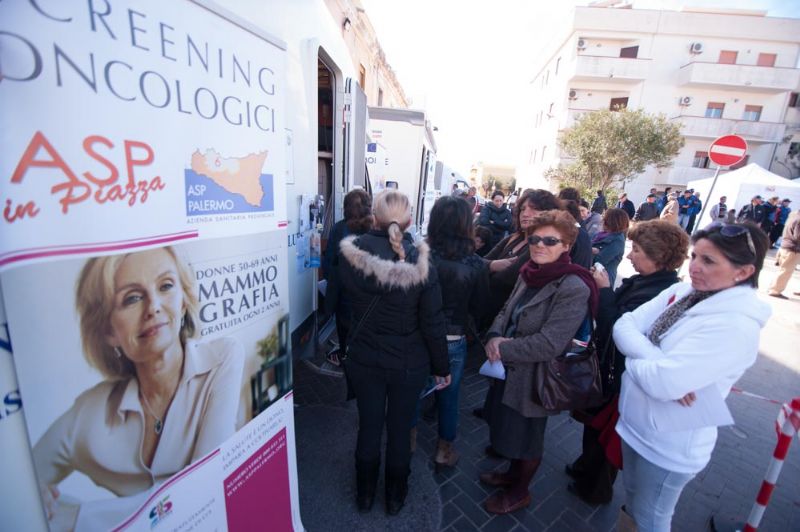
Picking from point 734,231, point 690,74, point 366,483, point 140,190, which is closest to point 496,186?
point 734,231

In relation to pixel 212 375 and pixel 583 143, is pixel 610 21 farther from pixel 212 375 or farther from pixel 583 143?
pixel 212 375

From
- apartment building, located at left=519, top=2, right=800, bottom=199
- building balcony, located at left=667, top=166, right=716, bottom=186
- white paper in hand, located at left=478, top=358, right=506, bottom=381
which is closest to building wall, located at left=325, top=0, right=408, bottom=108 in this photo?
white paper in hand, located at left=478, top=358, right=506, bottom=381

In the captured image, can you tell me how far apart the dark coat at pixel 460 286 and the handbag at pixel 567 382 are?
2.16 feet

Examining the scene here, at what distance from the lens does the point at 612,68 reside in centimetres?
2409

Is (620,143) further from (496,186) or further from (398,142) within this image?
(398,142)

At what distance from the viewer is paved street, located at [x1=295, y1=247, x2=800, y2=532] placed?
2.33 metres

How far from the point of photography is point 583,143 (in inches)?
763

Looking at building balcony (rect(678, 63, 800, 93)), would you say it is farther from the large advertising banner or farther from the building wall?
the large advertising banner

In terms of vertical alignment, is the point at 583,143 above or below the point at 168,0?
above

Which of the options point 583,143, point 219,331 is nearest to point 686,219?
point 583,143

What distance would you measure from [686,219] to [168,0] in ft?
60.0

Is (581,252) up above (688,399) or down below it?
above

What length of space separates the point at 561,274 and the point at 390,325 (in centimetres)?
98

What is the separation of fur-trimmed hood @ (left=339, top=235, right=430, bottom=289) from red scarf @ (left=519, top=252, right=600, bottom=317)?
2.07 feet
